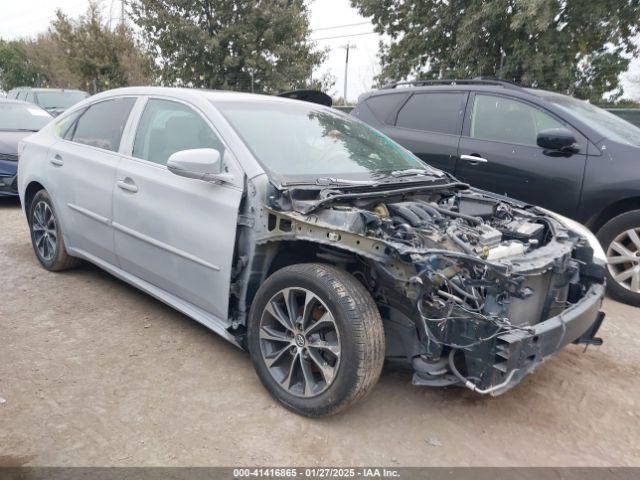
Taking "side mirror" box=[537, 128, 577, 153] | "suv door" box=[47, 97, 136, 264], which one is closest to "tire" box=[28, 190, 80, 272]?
"suv door" box=[47, 97, 136, 264]

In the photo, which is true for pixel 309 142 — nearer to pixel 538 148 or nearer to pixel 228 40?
pixel 538 148

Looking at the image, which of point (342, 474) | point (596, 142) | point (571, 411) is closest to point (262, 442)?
point (342, 474)

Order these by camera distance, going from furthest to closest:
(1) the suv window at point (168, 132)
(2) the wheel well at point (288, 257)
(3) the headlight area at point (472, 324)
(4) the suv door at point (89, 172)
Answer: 1. (4) the suv door at point (89, 172)
2. (1) the suv window at point (168, 132)
3. (2) the wheel well at point (288, 257)
4. (3) the headlight area at point (472, 324)

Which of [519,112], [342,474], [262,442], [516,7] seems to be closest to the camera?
[342,474]

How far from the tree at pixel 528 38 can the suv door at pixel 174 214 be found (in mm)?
9515

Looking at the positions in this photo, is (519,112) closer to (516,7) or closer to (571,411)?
(571,411)

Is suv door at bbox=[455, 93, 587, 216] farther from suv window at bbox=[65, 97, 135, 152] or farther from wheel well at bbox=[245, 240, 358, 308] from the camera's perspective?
suv window at bbox=[65, 97, 135, 152]

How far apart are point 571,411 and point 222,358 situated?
2.09 metres

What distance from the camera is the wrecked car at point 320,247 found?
8.15ft

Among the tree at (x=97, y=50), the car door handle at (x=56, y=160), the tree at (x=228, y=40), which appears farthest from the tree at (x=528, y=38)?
the tree at (x=97, y=50)

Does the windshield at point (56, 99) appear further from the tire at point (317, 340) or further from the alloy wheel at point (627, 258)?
the alloy wheel at point (627, 258)

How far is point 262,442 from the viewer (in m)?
2.61

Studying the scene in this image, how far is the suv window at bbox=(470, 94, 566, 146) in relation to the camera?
513 cm

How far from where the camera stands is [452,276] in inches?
97.5
